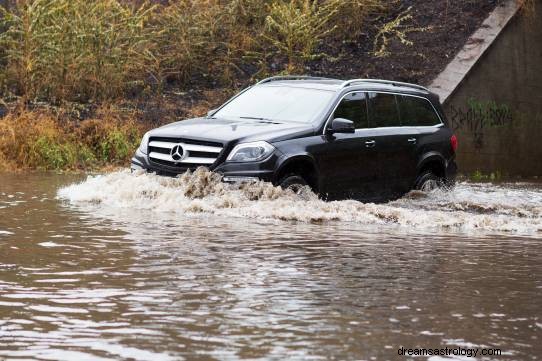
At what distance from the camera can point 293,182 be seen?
1364cm

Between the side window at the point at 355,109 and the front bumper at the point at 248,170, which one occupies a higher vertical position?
the side window at the point at 355,109

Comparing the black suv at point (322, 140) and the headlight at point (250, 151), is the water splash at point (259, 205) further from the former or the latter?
the headlight at point (250, 151)

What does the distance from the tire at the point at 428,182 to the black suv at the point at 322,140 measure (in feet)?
0.07

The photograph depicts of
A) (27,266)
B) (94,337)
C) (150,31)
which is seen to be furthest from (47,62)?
(94,337)

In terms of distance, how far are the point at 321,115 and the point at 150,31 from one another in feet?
42.0

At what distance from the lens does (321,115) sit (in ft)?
47.0

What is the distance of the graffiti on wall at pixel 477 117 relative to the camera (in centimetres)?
2417

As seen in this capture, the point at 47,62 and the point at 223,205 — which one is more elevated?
the point at 47,62

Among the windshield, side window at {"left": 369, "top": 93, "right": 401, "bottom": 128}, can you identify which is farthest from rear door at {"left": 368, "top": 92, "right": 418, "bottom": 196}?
the windshield

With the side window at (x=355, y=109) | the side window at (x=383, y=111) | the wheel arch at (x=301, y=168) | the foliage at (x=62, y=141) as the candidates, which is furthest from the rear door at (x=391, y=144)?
the foliage at (x=62, y=141)

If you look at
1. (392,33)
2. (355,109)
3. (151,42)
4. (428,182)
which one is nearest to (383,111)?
(355,109)

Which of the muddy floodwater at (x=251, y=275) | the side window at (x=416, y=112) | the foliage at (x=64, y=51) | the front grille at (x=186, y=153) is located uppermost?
the foliage at (x=64, y=51)

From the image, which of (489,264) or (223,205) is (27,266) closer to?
(489,264)

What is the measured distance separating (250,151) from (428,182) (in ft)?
11.6
